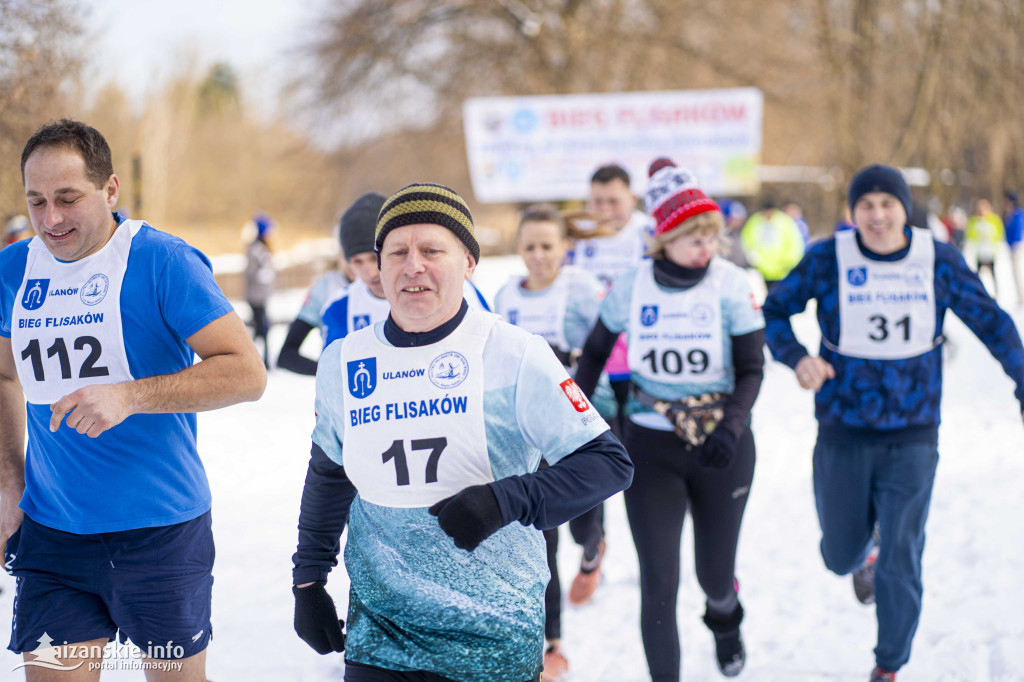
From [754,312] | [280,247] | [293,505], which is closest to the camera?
[754,312]

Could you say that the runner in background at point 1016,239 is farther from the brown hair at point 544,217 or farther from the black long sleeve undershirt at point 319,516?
the black long sleeve undershirt at point 319,516

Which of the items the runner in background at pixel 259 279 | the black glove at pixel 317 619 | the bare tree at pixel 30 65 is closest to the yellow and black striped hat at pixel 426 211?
the black glove at pixel 317 619

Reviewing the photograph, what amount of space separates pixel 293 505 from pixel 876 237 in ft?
14.3

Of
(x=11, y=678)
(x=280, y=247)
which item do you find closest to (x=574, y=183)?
(x=11, y=678)

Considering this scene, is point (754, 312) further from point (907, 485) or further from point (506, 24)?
point (506, 24)

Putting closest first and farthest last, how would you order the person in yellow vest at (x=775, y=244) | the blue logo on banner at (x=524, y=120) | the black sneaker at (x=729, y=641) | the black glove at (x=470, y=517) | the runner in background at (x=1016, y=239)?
the black glove at (x=470, y=517) → the black sneaker at (x=729, y=641) → the person in yellow vest at (x=775, y=244) → the blue logo on banner at (x=524, y=120) → the runner in background at (x=1016, y=239)

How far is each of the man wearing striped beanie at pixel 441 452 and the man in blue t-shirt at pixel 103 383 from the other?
1.72 ft

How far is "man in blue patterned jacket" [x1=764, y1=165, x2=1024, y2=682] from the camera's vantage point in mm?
3732

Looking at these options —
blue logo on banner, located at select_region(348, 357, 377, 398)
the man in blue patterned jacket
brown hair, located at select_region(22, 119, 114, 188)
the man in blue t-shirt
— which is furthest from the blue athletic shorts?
the man in blue patterned jacket

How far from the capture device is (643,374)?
3766 millimetres

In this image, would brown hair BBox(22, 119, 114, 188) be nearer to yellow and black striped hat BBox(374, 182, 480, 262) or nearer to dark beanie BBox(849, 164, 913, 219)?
yellow and black striped hat BBox(374, 182, 480, 262)

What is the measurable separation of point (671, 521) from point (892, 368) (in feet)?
3.68

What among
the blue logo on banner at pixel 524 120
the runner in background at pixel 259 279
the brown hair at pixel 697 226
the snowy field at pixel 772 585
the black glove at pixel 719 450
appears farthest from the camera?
the blue logo on banner at pixel 524 120

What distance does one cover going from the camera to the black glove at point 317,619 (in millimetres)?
2252
